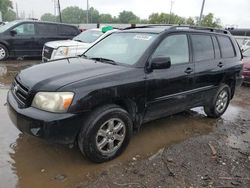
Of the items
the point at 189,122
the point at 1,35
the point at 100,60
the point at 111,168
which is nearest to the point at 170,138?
the point at 189,122

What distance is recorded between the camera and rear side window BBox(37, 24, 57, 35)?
40.8 ft

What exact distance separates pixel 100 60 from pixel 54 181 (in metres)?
1.95

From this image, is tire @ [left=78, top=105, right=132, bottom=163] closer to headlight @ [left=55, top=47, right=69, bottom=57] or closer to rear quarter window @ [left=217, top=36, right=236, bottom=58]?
rear quarter window @ [left=217, top=36, right=236, bottom=58]

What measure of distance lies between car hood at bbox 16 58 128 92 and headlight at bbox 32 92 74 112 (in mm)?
77

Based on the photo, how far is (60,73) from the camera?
3.71 meters

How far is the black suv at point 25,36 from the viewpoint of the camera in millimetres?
11594

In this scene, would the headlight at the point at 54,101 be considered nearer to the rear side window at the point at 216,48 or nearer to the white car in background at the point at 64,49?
the rear side window at the point at 216,48

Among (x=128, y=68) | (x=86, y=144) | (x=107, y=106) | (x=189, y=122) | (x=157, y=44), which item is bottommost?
(x=189, y=122)

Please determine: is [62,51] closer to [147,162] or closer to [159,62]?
[159,62]

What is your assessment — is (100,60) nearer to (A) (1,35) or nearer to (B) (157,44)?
(B) (157,44)

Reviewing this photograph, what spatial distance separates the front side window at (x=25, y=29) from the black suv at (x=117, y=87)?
797cm

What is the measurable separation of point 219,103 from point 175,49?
1951 millimetres

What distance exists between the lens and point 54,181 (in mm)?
3348

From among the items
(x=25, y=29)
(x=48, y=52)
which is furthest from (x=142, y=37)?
(x=25, y=29)
